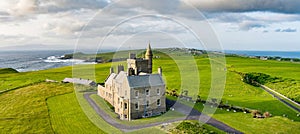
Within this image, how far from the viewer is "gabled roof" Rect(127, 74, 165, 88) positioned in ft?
135

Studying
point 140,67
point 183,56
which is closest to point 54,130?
point 140,67

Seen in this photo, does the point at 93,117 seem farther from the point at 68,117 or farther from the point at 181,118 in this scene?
the point at 181,118

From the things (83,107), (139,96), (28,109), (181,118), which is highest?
(139,96)

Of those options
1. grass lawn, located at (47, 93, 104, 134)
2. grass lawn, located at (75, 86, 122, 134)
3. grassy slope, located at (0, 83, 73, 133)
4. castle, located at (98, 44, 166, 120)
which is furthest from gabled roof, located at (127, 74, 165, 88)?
grassy slope, located at (0, 83, 73, 133)

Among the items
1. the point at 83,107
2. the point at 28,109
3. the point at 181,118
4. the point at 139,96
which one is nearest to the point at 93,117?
the point at 83,107

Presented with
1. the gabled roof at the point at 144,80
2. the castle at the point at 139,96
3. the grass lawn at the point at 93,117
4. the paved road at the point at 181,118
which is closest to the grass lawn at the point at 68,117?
the grass lawn at the point at 93,117

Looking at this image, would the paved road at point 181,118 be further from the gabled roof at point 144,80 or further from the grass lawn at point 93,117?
the gabled roof at point 144,80

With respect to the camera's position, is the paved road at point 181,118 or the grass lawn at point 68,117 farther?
the grass lawn at point 68,117

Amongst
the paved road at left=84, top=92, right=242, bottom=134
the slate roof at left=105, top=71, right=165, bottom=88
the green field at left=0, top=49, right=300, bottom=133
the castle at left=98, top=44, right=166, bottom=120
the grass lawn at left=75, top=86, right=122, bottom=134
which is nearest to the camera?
the paved road at left=84, top=92, right=242, bottom=134

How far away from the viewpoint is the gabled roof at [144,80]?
41.1 metres

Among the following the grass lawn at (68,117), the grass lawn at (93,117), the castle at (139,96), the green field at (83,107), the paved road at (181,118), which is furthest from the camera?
Answer: the castle at (139,96)

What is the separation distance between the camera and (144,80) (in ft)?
139

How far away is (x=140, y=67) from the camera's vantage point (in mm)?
50938

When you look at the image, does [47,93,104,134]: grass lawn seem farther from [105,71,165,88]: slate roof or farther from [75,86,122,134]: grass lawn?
[105,71,165,88]: slate roof
